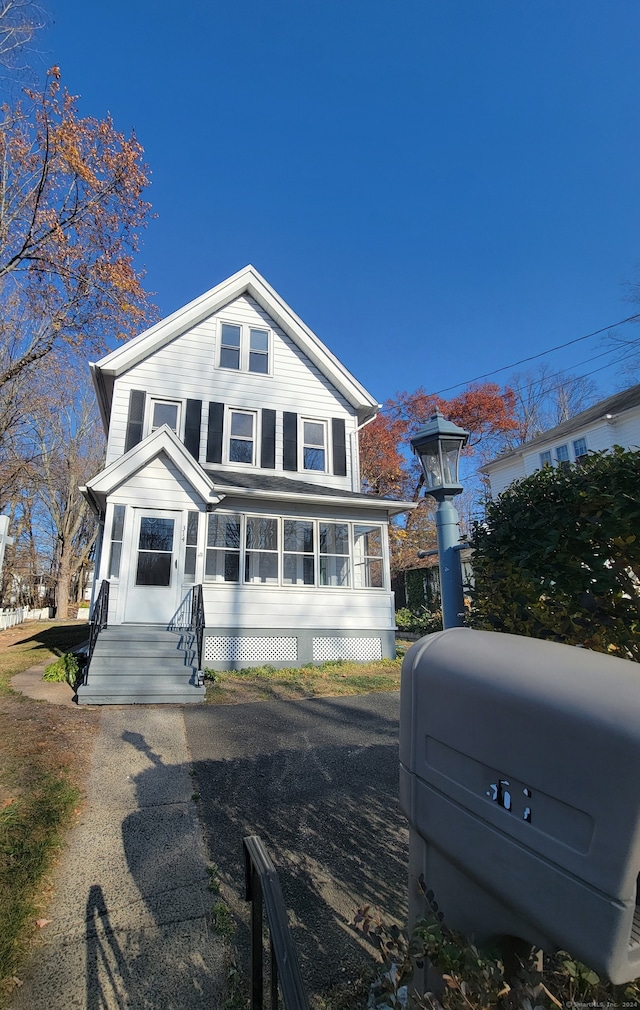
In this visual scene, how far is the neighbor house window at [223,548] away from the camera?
1130cm

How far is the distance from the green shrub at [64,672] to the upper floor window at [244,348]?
27.8 feet

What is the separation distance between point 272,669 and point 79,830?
6.75 metres

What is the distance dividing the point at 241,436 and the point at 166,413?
2.07 meters

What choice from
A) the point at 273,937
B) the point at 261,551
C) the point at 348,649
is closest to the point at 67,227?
the point at 261,551

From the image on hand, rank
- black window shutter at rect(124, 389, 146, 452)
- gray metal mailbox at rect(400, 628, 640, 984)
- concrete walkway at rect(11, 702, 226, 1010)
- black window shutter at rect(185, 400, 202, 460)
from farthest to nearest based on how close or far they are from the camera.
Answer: black window shutter at rect(185, 400, 202, 460) → black window shutter at rect(124, 389, 146, 452) → concrete walkway at rect(11, 702, 226, 1010) → gray metal mailbox at rect(400, 628, 640, 984)

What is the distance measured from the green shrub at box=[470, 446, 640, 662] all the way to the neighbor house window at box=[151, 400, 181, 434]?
10656mm

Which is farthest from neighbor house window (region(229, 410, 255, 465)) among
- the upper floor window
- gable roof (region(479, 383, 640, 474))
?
gable roof (region(479, 383, 640, 474))

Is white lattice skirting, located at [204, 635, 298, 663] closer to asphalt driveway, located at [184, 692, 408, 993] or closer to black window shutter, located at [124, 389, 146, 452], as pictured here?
asphalt driveway, located at [184, 692, 408, 993]

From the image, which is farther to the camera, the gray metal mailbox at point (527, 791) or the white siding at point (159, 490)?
the white siding at point (159, 490)

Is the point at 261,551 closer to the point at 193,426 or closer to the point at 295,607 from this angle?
the point at 295,607

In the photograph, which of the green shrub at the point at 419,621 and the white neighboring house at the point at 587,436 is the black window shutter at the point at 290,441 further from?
the white neighboring house at the point at 587,436

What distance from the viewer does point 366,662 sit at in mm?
11250

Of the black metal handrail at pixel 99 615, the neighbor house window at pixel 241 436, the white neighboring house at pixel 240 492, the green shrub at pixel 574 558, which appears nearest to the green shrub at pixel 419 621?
the white neighboring house at pixel 240 492

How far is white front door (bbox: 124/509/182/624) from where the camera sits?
9461 millimetres
